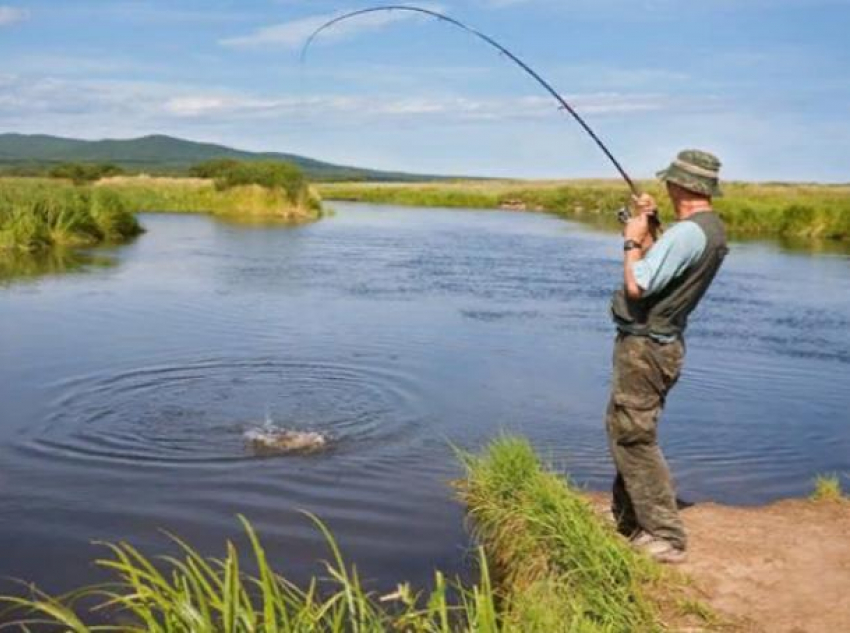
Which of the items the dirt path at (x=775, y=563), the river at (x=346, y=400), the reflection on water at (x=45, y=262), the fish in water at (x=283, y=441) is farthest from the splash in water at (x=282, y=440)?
the reflection on water at (x=45, y=262)

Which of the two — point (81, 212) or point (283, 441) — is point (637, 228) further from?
point (81, 212)

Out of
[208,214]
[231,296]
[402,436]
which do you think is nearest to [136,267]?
[231,296]

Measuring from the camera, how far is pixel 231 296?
55.1 feet

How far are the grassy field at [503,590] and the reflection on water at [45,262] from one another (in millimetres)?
14049

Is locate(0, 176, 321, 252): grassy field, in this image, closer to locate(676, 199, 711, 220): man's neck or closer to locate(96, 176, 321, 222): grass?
locate(96, 176, 321, 222): grass

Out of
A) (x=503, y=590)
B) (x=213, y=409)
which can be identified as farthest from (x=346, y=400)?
(x=503, y=590)

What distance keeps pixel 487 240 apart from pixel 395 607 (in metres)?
26.5

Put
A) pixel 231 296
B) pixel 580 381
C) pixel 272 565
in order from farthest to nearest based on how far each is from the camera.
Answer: pixel 231 296
pixel 580 381
pixel 272 565

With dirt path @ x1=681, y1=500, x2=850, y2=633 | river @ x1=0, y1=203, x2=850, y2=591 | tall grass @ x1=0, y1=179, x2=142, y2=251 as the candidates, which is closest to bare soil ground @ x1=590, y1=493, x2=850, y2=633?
dirt path @ x1=681, y1=500, x2=850, y2=633

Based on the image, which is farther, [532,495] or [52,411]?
[52,411]

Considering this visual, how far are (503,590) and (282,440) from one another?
320 centimetres

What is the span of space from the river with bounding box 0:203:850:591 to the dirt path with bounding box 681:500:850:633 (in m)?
1.07

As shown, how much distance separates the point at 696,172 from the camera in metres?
5.01

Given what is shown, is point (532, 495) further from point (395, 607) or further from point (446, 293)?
point (446, 293)
